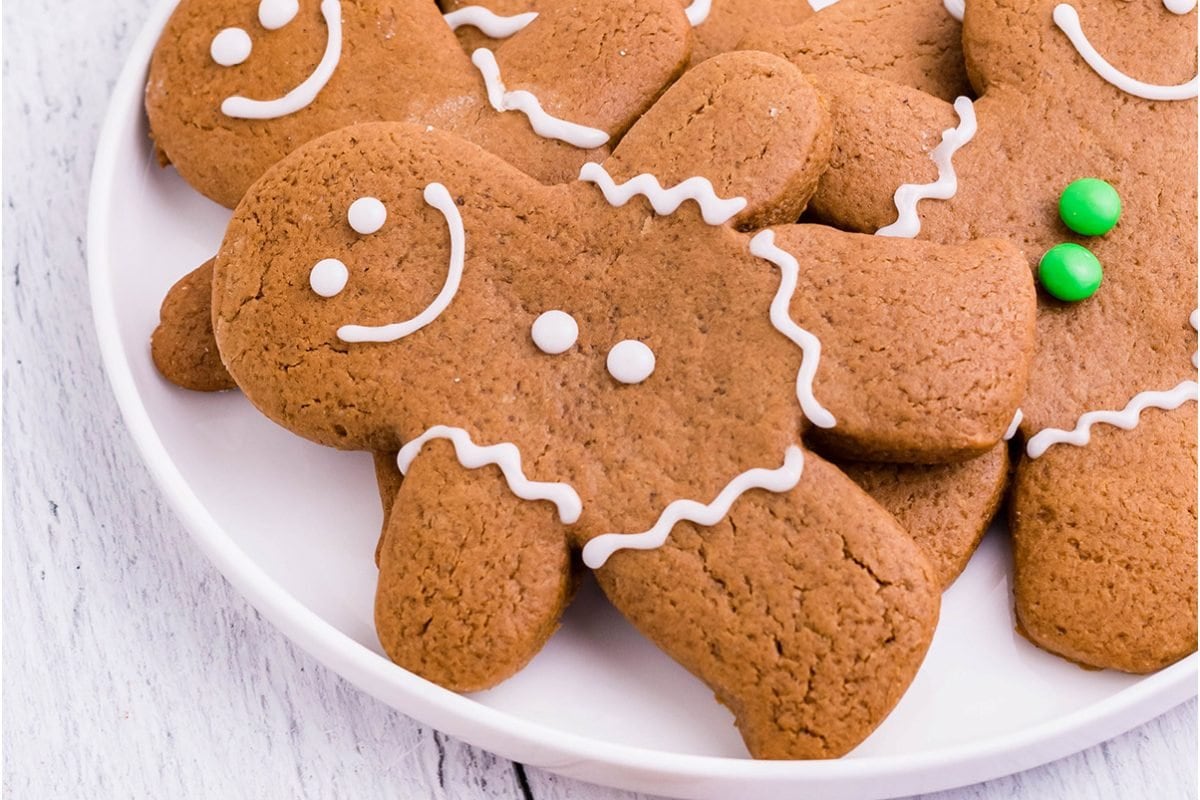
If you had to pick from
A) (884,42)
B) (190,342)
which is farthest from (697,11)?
(190,342)

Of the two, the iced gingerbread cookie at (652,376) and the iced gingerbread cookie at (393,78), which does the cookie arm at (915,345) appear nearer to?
the iced gingerbread cookie at (652,376)

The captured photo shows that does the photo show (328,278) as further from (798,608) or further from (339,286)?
(798,608)

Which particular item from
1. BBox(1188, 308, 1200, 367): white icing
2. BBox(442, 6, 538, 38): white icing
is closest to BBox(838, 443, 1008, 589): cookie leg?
BBox(1188, 308, 1200, 367): white icing

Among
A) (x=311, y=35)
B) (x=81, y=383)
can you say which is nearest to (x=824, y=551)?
(x=311, y=35)

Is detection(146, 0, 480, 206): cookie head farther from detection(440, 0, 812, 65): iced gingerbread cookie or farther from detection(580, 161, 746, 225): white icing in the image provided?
detection(580, 161, 746, 225): white icing

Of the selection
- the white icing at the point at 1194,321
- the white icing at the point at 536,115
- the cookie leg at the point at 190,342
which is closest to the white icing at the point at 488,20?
the white icing at the point at 536,115

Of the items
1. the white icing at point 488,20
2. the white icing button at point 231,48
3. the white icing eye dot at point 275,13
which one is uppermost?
the white icing eye dot at point 275,13
